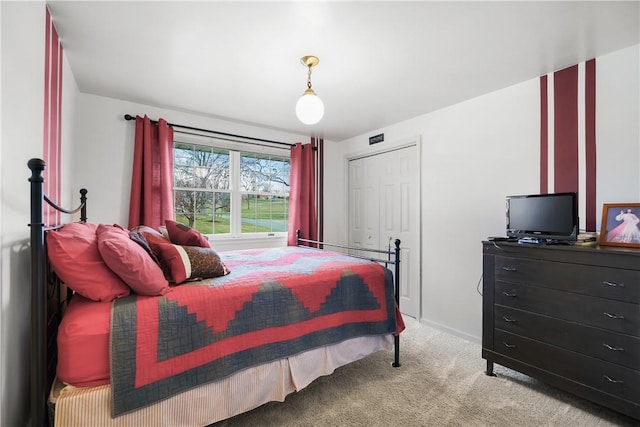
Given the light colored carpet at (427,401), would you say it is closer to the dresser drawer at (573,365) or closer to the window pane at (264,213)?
the dresser drawer at (573,365)

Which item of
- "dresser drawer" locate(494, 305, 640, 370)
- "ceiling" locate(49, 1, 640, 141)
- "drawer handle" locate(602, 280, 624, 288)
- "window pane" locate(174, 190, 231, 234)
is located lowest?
"dresser drawer" locate(494, 305, 640, 370)

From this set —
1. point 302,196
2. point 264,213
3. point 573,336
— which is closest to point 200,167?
point 264,213

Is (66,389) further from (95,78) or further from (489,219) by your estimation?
(489,219)

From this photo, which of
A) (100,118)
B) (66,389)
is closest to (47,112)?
(100,118)

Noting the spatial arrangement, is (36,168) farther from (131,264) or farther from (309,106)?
(309,106)

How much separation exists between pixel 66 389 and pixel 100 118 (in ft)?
8.63

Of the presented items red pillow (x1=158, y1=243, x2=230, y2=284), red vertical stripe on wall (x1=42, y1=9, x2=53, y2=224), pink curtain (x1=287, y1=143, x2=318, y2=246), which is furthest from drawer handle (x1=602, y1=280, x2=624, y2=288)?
red vertical stripe on wall (x1=42, y1=9, x2=53, y2=224)

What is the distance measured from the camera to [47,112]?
172 cm

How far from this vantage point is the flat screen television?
1.95 metres

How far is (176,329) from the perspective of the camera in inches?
54.0

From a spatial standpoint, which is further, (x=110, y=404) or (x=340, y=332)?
(x=340, y=332)

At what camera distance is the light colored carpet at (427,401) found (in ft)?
5.56

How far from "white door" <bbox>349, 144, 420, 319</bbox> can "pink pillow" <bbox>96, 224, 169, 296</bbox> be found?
278cm

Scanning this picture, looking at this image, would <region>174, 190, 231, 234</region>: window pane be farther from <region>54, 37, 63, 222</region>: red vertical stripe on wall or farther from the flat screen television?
the flat screen television
